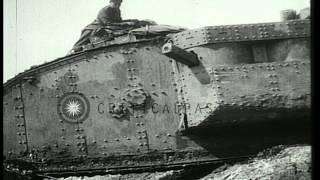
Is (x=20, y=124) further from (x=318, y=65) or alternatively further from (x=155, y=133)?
(x=318, y=65)

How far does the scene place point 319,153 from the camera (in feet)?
15.3

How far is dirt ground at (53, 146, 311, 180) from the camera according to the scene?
5.11m

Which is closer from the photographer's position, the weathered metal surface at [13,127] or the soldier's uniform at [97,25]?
the weathered metal surface at [13,127]

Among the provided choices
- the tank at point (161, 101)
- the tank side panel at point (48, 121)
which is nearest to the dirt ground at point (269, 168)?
the tank at point (161, 101)

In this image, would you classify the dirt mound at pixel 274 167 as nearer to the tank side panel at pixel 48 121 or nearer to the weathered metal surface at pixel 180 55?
the weathered metal surface at pixel 180 55

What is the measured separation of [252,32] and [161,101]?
3.84ft

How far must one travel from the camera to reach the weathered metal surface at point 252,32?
17.9 feet

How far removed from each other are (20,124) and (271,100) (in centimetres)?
268
